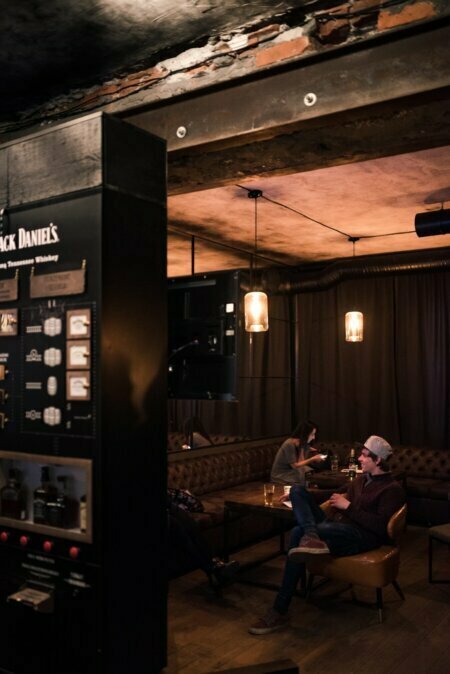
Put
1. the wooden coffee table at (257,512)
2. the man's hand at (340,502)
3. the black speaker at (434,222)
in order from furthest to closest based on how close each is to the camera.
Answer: the black speaker at (434,222) < the wooden coffee table at (257,512) < the man's hand at (340,502)

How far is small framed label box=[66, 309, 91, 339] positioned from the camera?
2.62 m

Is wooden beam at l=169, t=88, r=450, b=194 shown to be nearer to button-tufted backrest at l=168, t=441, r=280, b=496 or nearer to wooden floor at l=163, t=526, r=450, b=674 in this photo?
wooden floor at l=163, t=526, r=450, b=674

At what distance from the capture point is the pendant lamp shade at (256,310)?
5922 mm

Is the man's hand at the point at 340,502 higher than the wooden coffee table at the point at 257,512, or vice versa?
the man's hand at the point at 340,502

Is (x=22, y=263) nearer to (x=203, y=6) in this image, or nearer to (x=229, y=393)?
(x=203, y=6)

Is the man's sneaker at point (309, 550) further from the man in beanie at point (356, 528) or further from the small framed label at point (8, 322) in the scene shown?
the small framed label at point (8, 322)

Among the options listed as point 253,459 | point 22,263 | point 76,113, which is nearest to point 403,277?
point 253,459

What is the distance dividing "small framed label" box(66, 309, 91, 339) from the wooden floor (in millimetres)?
1741

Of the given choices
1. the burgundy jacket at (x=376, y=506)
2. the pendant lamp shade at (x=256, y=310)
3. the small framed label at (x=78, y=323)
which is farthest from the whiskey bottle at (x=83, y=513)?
the pendant lamp shade at (x=256, y=310)

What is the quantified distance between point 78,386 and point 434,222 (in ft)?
13.2

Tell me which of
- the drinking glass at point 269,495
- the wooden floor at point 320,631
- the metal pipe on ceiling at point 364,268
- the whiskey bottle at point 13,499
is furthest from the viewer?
the metal pipe on ceiling at point 364,268

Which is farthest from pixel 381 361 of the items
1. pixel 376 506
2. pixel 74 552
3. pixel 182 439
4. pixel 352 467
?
pixel 74 552

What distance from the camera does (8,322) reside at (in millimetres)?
2949

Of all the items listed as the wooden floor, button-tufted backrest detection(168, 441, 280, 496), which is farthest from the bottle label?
button-tufted backrest detection(168, 441, 280, 496)
